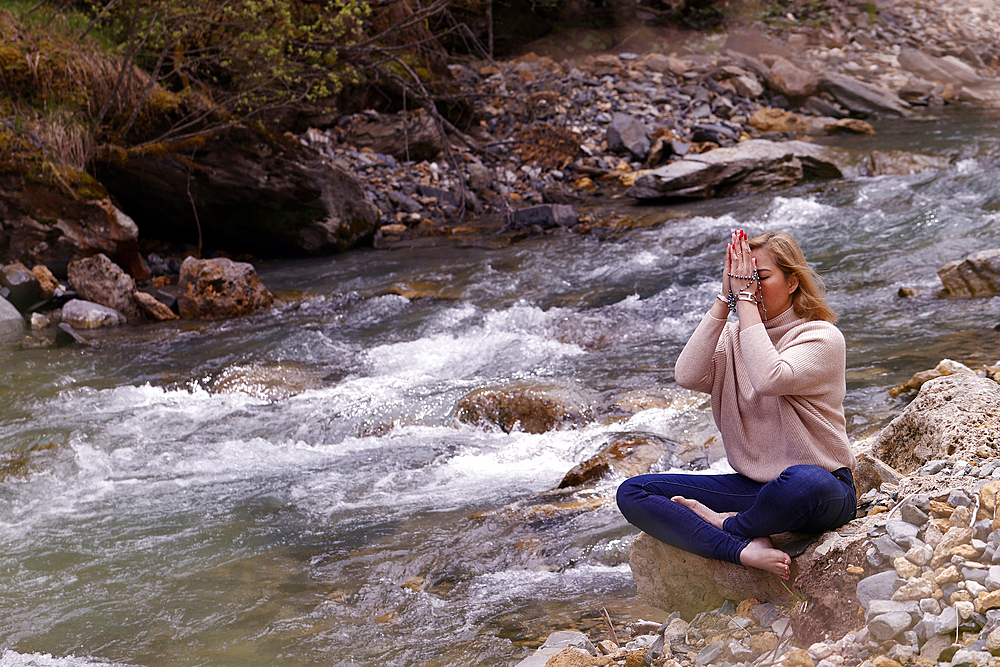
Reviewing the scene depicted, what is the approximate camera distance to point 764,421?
284 centimetres

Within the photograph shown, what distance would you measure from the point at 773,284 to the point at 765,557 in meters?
0.95

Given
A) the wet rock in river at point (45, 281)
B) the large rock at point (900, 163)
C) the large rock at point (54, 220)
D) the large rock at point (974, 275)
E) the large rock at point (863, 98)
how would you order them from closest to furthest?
the large rock at point (974, 275), the wet rock in river at point (45, 281), the large rock at point (54, 220), the large rock at point (900, 163), the large rock at point (863, 98)

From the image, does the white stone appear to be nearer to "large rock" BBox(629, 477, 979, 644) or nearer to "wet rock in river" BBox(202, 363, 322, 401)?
"large rock" BBox(629, 477, 979, 644)

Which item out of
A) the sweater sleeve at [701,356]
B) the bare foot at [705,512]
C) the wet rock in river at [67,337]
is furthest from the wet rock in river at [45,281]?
the bare foot at [705,512]

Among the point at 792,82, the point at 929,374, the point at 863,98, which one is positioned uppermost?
the point at 792,82

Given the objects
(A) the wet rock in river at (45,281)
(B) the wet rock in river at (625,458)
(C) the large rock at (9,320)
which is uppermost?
(A) the wet rock in river at (45,281)

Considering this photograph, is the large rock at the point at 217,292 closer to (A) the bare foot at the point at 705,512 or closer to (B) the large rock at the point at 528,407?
(B) the large rock at the point at 528,407

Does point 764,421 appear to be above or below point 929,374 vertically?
above

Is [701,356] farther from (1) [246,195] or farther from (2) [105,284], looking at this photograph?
(1) [246,195]

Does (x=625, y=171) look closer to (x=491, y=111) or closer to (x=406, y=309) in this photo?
(x=491, y=111)

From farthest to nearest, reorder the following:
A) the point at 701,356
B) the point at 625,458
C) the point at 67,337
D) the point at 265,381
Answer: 1. the point at 67,337
2. the point at 265,381
3. the point at 625,458
4. the point at 701,356

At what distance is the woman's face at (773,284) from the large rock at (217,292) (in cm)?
736

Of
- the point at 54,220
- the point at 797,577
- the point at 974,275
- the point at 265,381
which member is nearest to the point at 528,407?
the point at 265,381

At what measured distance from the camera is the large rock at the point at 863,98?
17.7 metres
